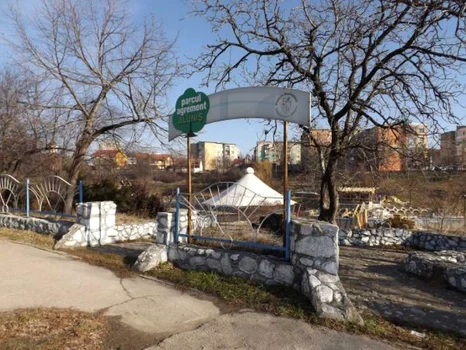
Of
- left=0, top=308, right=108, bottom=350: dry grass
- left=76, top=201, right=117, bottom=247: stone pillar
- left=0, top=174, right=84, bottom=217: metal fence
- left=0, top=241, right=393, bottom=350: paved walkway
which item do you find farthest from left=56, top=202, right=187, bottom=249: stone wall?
left=0, top=308, right=108, bottom=350: dry grass

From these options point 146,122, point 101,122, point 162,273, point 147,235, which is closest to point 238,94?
point 162,273

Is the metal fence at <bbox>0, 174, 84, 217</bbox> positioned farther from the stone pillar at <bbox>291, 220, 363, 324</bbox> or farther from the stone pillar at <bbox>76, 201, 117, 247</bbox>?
the stone pillar at <bbox>291, 220, 363, 324</bbox>

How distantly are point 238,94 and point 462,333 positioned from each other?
4727 mm

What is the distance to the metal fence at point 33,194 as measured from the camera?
35.9 feet

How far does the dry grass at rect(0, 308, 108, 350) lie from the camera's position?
11.8 feet

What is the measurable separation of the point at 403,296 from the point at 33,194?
1162 centimetres

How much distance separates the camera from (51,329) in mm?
3924

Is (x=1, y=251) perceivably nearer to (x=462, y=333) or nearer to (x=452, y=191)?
(x=462, y=333)

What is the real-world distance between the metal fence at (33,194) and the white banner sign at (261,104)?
18.0 feet

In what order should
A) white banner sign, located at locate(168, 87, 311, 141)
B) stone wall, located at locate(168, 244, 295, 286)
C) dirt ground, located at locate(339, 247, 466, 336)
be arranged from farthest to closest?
1. white banner sign, located at locate(168, 87, 311, 141)
2. stone wall, located at locate(168, 244, 295, 286)
3. dirt ground, located at locate(339, 247, 466, 336)

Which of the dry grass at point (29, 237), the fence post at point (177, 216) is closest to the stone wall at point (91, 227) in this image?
the dry grass at point (29, 237)

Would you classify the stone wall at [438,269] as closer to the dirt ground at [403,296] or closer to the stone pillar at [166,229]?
the dirt ground at [403,296]

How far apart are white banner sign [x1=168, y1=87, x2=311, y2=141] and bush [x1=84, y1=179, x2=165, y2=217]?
32.7ft

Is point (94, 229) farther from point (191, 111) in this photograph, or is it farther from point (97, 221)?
point (191, 111)
